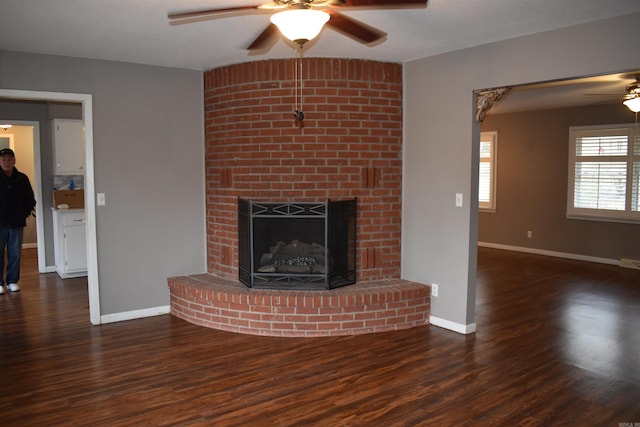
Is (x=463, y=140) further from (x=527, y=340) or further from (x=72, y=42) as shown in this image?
(x=72, y=42)

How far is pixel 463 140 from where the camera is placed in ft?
13.0

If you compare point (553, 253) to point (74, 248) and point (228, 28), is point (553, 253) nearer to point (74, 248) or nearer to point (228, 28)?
point (228, 28)

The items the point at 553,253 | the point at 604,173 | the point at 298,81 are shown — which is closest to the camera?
the point at 298,81

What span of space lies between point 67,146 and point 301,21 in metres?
5.26

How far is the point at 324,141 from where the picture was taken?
4262 millimetres

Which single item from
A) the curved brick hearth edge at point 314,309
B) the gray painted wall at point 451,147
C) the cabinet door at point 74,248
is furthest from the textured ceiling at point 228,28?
the cabinet door at point 74,248

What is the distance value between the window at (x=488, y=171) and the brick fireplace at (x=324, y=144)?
4611 millimetres

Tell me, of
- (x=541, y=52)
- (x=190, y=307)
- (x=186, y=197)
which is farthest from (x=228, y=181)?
(x=541, y=52)

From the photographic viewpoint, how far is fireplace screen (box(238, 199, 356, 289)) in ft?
13.5

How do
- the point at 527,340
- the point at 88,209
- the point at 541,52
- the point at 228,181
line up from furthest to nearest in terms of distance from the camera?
1. the point at 228,181
2. the point at 88,209
3. the point at 527,340
4. the point at 541,52

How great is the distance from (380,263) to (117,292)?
95.6 inches

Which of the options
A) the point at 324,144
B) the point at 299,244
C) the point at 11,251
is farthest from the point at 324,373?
the point at 11,251

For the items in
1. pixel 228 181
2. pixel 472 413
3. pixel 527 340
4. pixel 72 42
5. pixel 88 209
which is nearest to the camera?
pixel 472 413

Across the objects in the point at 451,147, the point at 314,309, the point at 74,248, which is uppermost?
the point at 451,147
